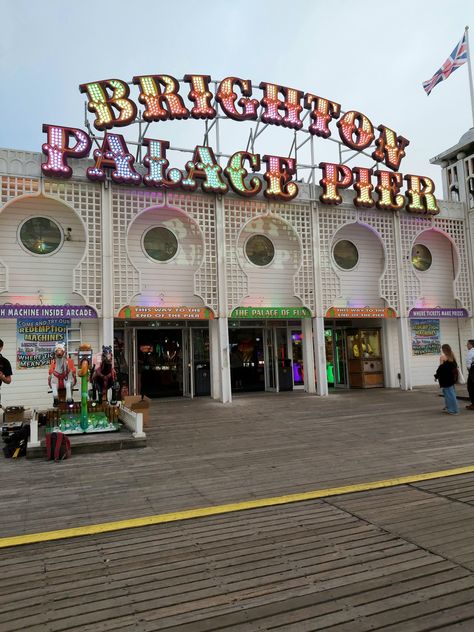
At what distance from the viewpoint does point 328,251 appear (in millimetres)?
15500

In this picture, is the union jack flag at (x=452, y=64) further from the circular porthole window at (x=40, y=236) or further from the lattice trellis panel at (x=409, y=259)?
the circular porthole window at (x=40, y=236)

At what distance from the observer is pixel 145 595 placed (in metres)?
3.04

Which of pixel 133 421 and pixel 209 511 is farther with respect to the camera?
pixel 133 421

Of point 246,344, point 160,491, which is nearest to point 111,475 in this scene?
point 160,491

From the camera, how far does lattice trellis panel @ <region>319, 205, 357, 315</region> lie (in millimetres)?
15383

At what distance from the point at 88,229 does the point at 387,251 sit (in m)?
10.1

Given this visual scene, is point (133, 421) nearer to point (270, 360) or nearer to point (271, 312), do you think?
point (271, 312)

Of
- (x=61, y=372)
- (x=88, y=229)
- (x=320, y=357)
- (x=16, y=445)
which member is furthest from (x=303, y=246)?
(x=16, y=445)

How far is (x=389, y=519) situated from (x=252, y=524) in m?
1.30

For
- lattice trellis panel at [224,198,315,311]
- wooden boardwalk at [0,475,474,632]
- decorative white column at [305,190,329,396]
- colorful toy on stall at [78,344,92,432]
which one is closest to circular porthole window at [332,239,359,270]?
decorative white column at [305,190,329,396]

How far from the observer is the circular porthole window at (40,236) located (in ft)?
41.4

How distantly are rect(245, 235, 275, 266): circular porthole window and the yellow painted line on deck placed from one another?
404 inches

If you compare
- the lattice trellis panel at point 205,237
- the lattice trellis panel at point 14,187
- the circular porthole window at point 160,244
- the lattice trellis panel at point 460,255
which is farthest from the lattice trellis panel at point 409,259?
the lattice trellis panel at point 14,187

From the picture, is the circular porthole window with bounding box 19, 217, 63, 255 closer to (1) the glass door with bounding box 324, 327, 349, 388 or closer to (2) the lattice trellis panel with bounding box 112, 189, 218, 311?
(2) the lattice trellis panel with bounding box 112, 189, 218, 311
